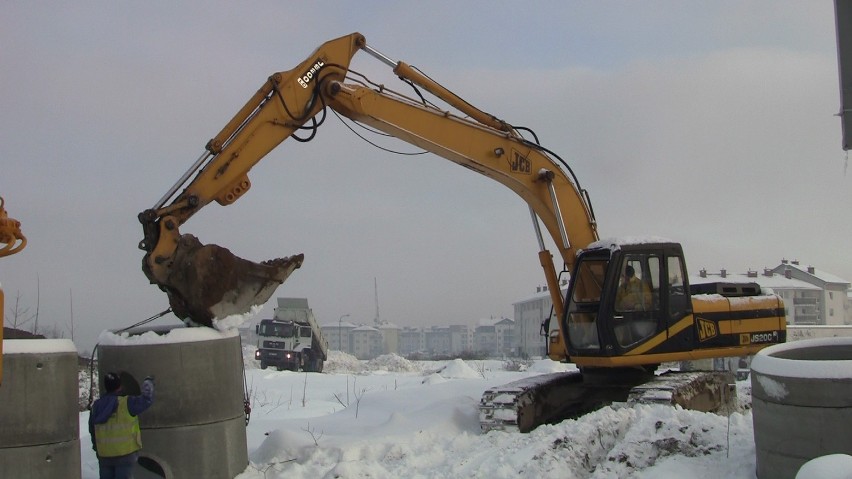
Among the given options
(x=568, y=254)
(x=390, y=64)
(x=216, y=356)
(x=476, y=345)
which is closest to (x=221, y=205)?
(x=216, y=356)

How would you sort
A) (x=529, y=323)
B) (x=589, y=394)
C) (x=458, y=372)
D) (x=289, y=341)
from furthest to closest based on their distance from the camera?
(x=529, y=323) → (x=289, y=341) → (x=458, y=372) → (x=589, y=394)

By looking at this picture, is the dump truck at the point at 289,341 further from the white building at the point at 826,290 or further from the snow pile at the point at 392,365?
the white building at the point at 826,290

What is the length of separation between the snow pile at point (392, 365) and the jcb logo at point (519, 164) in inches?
951

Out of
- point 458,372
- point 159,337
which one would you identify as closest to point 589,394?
point 159,337

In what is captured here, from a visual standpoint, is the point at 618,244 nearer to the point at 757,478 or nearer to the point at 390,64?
the point at 390,64

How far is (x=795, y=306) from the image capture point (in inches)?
3191

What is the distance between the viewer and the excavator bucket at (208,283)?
27.4 ft

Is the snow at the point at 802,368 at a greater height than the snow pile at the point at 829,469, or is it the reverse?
the snow at the point at 802,368

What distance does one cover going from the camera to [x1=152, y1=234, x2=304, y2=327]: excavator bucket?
835 centimetres

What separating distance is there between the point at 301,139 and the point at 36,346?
13.7 feet

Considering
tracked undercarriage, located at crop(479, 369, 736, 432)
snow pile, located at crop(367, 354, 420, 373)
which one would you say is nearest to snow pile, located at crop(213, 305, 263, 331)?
tracked undercarriage, located at crop(479, 369, 736, 432)

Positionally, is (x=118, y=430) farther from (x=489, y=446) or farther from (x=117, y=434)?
(x=489, y=446)

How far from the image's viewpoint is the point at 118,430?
7.09m

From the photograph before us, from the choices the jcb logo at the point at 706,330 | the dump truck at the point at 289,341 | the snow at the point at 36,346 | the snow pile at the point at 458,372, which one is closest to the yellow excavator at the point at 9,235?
the snow at the point at 36,346
